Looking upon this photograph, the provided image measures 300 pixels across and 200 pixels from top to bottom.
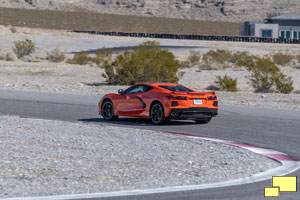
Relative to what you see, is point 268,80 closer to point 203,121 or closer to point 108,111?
point 203,121

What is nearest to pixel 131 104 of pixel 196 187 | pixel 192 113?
pixel 192 113

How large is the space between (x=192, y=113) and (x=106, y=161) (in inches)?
246

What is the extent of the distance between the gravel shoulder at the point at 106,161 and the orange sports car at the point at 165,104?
6.31ft

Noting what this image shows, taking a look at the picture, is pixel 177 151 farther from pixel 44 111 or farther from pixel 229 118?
pixel 44 111

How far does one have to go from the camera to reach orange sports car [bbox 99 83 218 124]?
16.6 m

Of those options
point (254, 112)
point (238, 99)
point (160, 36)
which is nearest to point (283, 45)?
point (160, 36)

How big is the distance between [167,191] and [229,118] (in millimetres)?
10537

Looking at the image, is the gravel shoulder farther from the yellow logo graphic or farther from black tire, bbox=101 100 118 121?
black tire, bbox=101 100 118 121

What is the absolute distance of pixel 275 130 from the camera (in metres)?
15.8

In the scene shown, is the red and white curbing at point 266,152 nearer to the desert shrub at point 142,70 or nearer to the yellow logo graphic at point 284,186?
the yellow logo graphic at point 284,186

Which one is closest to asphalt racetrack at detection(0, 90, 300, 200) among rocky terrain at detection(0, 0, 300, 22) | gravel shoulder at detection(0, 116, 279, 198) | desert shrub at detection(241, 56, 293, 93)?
gravel shoulder at detection(0, 116, 279, 198)

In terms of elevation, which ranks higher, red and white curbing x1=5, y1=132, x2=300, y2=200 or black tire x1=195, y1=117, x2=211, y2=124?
black tire x1=195, y1=117, x2=211, y2=124

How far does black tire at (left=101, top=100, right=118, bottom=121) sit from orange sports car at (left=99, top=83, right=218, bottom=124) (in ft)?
0.33

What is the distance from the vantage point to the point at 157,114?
671 inches
